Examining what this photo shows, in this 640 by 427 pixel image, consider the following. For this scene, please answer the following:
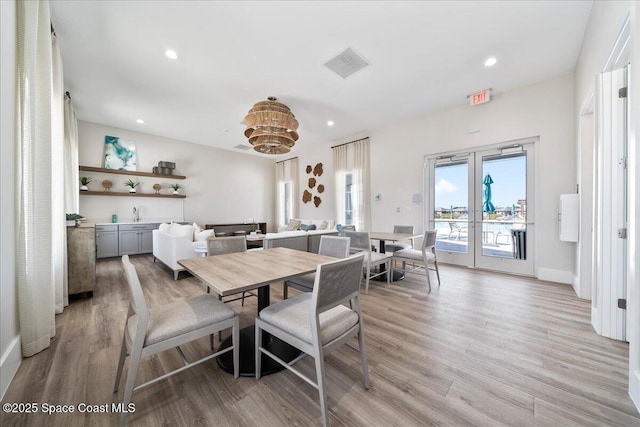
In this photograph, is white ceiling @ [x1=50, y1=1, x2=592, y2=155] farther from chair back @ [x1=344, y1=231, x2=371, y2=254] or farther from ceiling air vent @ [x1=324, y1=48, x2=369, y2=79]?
chair back @ [x1=344, y1=231, x2=371, y2=254]

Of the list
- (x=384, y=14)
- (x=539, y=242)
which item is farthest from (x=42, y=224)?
(x=539, y=242)

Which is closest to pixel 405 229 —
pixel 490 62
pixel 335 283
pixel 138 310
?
pixel 490 62

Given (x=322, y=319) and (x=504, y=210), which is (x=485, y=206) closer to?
(x=504, y=210)

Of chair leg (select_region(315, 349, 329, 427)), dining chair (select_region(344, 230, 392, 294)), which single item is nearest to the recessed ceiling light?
dining chair (select_region(344, 230, 392, 294))

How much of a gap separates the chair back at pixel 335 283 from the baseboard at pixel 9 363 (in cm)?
201

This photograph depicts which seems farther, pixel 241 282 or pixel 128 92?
pixel 128 92

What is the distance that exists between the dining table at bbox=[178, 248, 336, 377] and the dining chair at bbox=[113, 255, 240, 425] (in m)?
0.21

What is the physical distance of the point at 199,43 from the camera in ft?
9.46

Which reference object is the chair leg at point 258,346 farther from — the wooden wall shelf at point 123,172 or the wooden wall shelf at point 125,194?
the wooden wall shelf at point 123,172

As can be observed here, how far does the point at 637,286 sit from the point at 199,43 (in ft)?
14.7

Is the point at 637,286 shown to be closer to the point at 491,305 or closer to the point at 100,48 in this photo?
the point at 491,305

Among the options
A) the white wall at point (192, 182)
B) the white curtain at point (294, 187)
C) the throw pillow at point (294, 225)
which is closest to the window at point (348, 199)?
the throw pillow at point (294, 225)

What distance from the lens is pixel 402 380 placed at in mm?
1562

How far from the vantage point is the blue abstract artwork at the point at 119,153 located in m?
5.83
